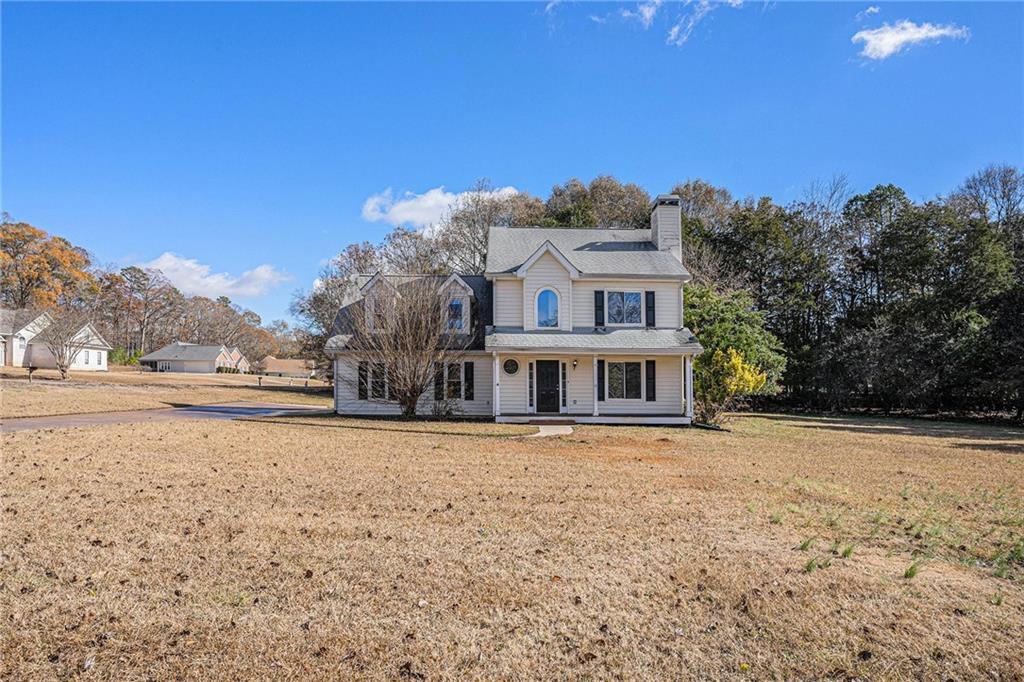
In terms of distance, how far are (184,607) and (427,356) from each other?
50.5 feet

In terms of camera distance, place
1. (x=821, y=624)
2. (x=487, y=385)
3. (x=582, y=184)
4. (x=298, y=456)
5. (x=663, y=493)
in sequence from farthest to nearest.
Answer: (x=582, y=184)
(x=487, y=385)
(x=298, y=456)
(x=663, y=493)
(x=821, y=624)

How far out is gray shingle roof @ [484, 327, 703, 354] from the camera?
778 inches

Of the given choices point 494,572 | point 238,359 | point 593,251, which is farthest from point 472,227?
point 238,359

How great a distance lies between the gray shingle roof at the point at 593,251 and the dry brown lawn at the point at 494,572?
39.9ft

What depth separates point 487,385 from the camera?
2192 centimetres

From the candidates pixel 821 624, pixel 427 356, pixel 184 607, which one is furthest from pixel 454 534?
pixel 427 356

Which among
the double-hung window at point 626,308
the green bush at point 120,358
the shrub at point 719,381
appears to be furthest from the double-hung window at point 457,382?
the green bush at point 120,358

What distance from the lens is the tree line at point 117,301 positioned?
2275 inches

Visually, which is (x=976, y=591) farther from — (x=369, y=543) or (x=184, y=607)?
(x=184, y=607)

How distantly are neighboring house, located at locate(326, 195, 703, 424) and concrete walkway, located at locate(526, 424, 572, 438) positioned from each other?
4.53 ft

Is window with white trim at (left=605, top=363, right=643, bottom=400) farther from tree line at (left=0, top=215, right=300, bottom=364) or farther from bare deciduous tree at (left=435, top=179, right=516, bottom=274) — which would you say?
tree line at (left=0, top=215, right=300, bottom=364)

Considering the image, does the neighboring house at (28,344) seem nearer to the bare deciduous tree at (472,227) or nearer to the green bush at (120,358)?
the green bush at (120,358)

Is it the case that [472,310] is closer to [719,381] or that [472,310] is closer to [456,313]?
[456,313]

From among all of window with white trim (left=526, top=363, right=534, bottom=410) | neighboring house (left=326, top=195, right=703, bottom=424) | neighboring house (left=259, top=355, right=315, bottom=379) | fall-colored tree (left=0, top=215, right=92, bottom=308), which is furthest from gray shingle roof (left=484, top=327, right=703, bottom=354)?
neighboring house (left=259, top=355, right=315, bottom=379)
